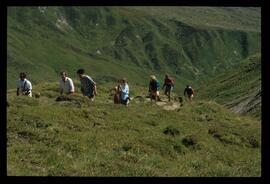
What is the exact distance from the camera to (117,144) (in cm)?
2066

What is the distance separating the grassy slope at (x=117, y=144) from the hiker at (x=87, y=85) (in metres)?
0.78

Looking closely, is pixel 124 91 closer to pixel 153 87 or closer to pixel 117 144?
pixel 153 87

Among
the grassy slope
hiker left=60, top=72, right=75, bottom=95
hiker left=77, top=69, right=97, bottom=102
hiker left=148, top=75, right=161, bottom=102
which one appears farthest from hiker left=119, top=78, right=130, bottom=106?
hiker left=148, top=75, right=161, bottom=102

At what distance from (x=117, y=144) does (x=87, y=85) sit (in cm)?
1273

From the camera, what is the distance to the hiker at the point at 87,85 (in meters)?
31.8

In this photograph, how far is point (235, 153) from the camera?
2420 centimetres

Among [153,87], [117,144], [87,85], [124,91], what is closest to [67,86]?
[87,85]

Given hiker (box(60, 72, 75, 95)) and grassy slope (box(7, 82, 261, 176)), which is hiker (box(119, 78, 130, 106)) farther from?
hiker (box(60, 72, 75, 95))

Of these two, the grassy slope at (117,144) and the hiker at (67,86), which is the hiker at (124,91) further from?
the hiker at (67,86)

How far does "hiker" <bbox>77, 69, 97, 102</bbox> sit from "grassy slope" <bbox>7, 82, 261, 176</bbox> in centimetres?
78

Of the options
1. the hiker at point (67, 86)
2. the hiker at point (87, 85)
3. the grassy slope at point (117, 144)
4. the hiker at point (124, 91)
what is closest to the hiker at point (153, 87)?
the hiker at point (124, 91)

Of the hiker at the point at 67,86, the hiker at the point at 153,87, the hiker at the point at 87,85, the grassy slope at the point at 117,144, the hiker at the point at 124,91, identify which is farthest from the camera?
the hiker at the point at 153,87

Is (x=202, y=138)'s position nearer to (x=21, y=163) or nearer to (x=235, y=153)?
(x=235, y=153)

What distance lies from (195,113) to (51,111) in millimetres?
15602
